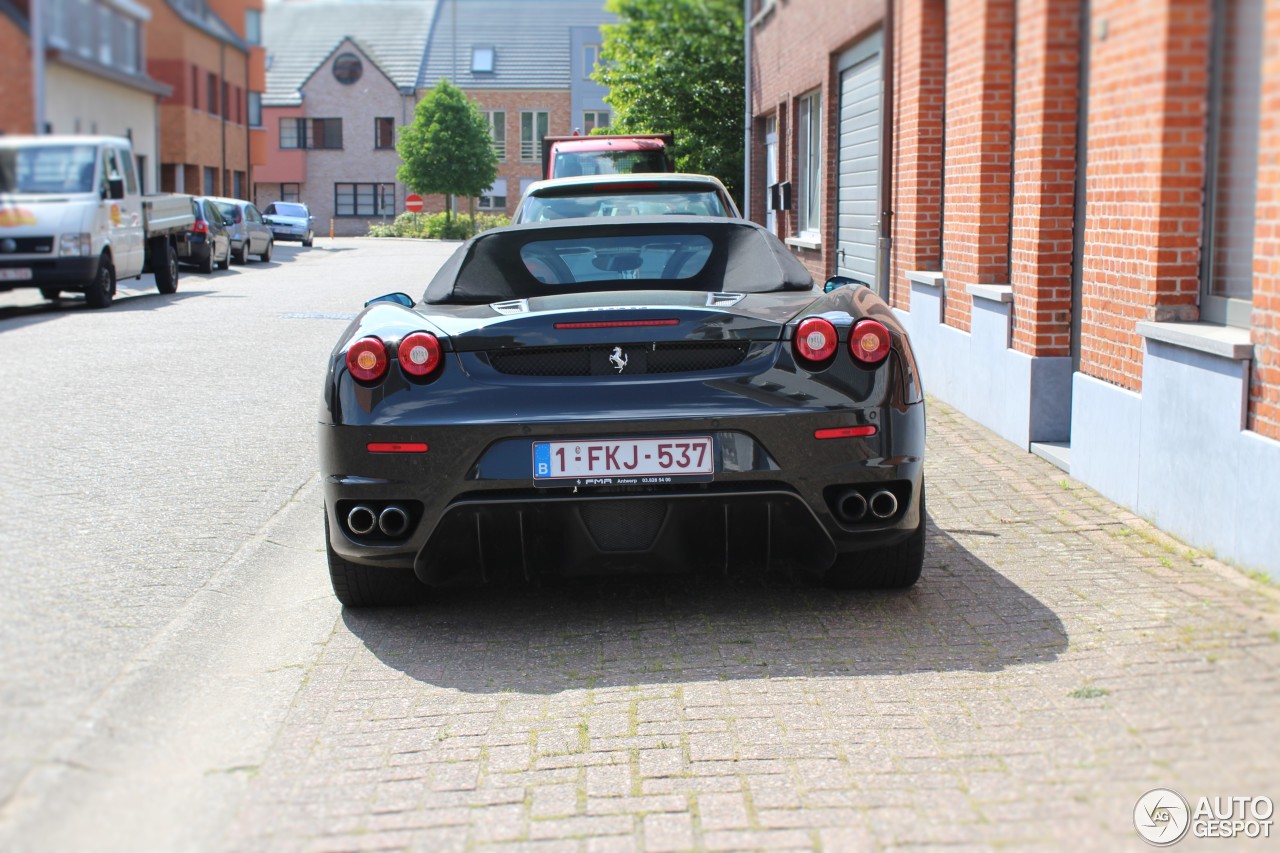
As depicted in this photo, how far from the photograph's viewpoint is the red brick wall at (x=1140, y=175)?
663 cm

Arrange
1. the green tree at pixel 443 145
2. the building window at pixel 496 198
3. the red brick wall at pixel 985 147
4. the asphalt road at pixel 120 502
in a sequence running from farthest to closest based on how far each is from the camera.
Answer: the building window at pixel 496 198, the green tree at pixel 443 145, the red brick wall at pixel 985 147, the asphalt road at pixel 120 502

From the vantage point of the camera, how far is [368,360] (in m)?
4.89

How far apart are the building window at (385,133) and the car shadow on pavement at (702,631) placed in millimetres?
78676

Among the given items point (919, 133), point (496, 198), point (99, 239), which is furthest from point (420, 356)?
point (496, 198)

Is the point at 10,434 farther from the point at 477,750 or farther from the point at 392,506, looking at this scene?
the point at 477,750

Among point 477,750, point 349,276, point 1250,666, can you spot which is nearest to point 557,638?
point 477,750

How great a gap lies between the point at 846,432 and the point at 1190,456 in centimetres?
190

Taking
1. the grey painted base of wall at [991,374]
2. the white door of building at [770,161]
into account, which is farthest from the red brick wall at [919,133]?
the white door of building at [770,161]

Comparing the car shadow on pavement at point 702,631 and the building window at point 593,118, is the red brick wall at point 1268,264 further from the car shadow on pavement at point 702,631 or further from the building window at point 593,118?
the building window at point 593,118

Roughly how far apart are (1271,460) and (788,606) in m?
1.71

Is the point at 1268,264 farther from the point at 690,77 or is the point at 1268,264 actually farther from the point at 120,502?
the point at 690,77

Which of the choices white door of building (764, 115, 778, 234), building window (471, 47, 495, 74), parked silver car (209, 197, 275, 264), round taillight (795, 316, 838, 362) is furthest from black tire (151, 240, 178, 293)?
building window (471, 47, 495, 74)

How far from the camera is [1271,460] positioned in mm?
5234

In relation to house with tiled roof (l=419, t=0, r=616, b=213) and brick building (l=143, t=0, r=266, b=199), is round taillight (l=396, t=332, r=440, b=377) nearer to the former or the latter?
brick building (l=143, t=0, r=266, b=199)
